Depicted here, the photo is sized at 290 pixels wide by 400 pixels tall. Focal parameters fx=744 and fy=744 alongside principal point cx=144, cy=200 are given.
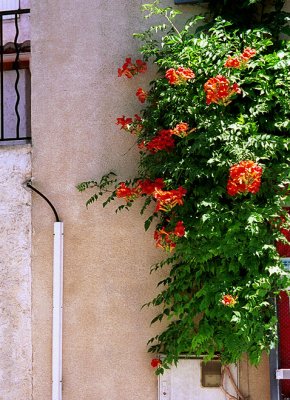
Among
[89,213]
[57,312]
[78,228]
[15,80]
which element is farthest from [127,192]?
[15,80]

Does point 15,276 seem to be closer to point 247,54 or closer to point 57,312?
point 57,312

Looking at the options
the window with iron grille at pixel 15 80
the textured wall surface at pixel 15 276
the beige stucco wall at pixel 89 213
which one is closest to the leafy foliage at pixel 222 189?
the beige stucco wall at pixel 89 213

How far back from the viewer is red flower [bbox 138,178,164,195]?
579cm

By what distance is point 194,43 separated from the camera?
5.81 meters

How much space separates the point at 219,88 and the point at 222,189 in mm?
761

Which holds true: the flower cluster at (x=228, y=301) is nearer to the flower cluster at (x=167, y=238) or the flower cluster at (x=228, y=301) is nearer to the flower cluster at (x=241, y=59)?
the flower cluster at (x=167, y=238)

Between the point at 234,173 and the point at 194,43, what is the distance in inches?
46.5

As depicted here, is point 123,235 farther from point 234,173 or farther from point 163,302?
point 234,173

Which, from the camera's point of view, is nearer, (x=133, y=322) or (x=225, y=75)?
(x=225, y=75)

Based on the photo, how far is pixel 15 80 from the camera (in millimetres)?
7699

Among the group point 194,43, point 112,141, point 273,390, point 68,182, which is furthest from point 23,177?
point 273,390

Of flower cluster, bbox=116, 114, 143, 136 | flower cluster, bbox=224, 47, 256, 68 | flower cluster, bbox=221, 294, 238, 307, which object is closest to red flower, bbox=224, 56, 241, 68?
flower cluster, bbox=224, 47, 256, 68

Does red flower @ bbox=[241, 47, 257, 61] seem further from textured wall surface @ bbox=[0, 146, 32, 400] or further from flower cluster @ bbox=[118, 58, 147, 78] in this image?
textured wall surface @ bbox=[0, 146, 32, 400]

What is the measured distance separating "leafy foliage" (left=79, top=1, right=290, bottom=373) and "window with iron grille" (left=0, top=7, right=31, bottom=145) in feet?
5.97
